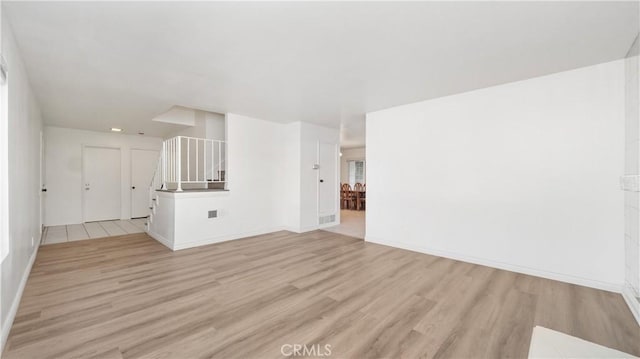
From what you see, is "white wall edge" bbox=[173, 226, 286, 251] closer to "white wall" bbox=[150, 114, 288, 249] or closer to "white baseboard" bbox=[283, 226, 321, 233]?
"white wall" bbox=[150, 114, 288, 249]

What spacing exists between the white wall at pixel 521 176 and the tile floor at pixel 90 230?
5.61 meters

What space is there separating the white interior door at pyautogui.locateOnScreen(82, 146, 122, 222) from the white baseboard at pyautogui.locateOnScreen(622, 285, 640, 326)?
30.8 ft

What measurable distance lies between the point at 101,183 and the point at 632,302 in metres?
9.60

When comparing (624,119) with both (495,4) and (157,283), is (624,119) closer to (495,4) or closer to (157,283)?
(495,4)

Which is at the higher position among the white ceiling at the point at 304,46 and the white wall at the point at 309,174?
the white ceiling at the point at 304,46

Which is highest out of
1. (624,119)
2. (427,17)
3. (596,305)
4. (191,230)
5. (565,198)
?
(427,17)

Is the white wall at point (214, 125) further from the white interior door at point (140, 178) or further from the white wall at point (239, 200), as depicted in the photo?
the white interior door at point (140, 178)

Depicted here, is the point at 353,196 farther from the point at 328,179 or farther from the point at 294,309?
the point at 294,309

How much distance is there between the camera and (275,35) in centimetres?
213

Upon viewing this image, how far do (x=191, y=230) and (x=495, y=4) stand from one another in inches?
184

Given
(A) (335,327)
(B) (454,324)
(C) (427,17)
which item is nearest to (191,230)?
(A) (335,327)

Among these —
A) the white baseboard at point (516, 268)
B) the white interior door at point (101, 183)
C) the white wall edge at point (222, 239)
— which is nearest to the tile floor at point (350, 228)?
the white baseboard at point (516, 268)

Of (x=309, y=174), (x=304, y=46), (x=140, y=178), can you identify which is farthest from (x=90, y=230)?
(x=304, y=46)

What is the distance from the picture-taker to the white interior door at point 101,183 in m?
6.47
